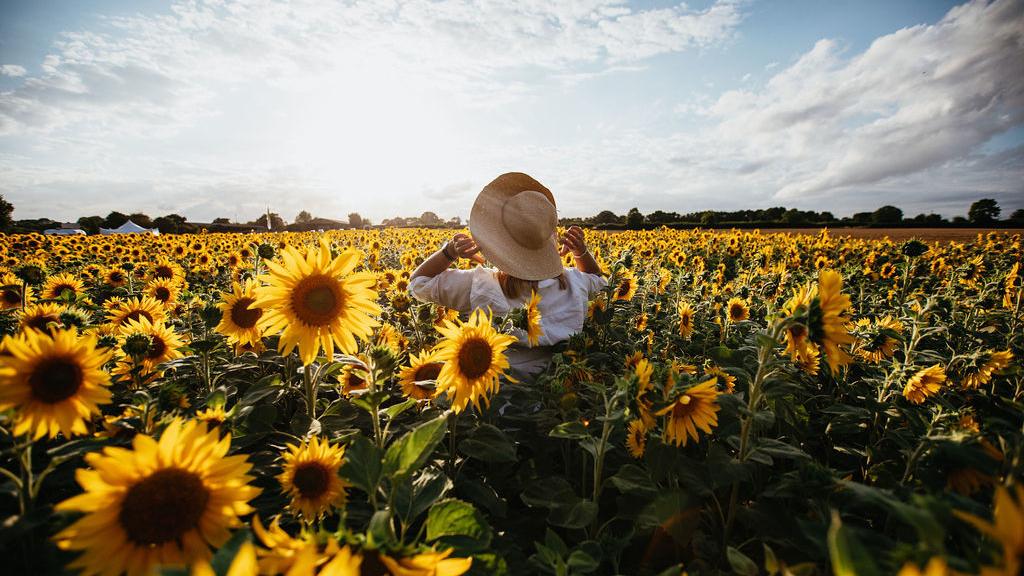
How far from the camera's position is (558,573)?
1.12 m

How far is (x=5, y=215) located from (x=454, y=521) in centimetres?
3606

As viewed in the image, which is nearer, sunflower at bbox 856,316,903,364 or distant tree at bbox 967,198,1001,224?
sunflower at bbox 856,316,903,364

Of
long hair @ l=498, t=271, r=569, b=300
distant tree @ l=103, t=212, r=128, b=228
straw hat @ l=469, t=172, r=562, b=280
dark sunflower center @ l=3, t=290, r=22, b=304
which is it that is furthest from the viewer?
distant tree @ l=103, t=212, r=128, b=228

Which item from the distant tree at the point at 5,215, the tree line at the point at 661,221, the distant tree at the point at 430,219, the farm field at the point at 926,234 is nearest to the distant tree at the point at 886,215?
the tree line at the point at 661,221

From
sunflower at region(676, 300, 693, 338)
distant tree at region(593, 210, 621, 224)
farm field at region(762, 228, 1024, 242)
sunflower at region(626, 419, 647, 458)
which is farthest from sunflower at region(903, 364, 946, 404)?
distant tree at region(593, 210, 621, 224)

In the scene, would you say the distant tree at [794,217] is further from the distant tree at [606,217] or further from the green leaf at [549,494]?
the green leaf at [549,494]

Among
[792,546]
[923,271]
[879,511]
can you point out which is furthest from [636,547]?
[923,271]

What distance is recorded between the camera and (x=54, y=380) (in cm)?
129

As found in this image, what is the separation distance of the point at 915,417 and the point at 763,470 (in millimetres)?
725

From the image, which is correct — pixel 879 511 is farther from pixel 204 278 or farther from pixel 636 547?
pixel 204 278

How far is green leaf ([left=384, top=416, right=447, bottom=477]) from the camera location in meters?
1.14

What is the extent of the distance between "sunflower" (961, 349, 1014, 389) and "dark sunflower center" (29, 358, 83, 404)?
4.61 meters

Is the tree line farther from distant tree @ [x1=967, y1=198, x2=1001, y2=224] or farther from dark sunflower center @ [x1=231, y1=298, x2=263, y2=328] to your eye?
dark sunflower center @ [x1=231, y1=298, x2=263, y2=328]

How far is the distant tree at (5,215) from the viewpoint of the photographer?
22.5m
